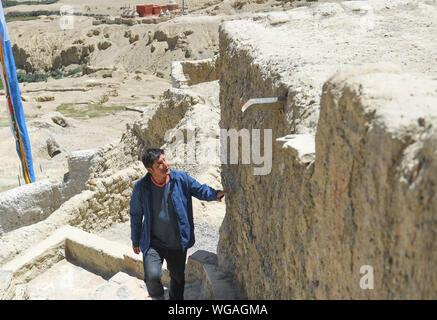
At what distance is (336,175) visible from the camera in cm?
176

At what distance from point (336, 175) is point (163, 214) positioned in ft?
6.42

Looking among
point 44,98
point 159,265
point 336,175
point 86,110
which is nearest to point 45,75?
point 44,98

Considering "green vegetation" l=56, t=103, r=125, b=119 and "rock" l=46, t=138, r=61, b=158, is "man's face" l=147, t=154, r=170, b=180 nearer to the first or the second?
"rock" l=46, t=138, r=61, b=158

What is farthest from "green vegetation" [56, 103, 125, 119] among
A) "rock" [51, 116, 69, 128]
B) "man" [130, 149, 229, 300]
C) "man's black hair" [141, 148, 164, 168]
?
"man's black hair" [141, 148, 164, 168]

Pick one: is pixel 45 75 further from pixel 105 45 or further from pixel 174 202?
pixel 174 202

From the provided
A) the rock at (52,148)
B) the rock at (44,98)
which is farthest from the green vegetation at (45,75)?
the rock at (52,148)

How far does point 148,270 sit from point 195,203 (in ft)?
11.3

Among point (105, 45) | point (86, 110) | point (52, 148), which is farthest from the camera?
point (105, 45)

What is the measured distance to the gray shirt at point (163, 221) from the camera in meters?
3.45

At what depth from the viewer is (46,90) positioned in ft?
80.3

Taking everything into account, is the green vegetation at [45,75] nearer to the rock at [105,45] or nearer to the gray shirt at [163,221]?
the rock at [105,45]

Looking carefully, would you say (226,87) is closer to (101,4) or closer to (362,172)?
(362,172)

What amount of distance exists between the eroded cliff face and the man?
1.53 feet

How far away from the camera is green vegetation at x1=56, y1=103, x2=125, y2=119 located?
742 inches
